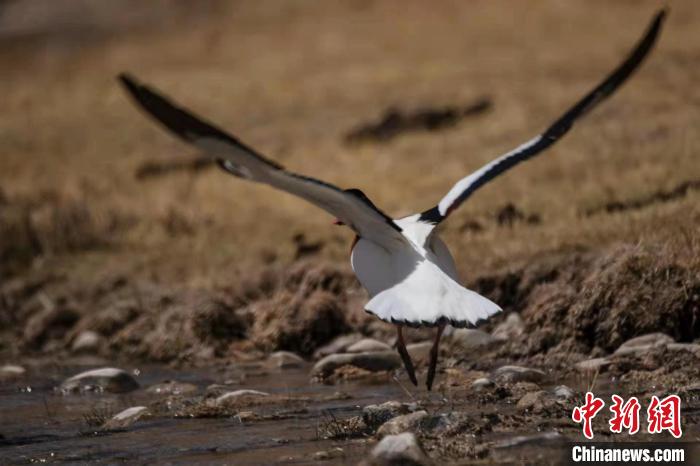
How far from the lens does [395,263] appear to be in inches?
Result: 350

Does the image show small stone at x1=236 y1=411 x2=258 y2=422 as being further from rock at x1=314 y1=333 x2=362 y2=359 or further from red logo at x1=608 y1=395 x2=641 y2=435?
rock at x1=314 y1=333 x2=362 y2=359

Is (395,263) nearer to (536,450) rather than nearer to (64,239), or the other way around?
(536,450)

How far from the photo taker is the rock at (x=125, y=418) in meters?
9.04

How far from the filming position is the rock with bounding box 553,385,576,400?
8422mm

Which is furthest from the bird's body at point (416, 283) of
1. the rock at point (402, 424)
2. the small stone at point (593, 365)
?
the small stone at point (593, 365)

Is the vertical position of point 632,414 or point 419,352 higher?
point 419,352

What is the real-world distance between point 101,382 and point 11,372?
1394mm

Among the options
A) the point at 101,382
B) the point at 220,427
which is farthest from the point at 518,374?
the point at 101,382

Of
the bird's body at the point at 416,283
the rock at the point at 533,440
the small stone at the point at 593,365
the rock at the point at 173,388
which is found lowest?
the rock at the point at 173,388

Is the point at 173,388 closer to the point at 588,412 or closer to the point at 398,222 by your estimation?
the point at 398,222

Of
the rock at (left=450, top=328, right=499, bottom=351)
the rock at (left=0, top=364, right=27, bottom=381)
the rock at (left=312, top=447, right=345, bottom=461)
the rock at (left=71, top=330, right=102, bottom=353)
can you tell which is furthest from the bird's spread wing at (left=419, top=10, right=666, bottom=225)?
the rock at (left=71, top=330, right=102, bottom=353)

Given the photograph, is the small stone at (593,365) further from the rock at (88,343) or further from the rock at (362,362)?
the rock at (88,343)

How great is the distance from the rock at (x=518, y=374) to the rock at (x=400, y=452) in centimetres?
268

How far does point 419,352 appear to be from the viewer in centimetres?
1104
